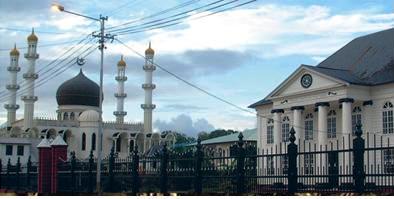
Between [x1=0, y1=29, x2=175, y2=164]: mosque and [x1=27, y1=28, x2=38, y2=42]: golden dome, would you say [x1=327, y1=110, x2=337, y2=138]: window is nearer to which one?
[x1=0, y1=29, x2=175, y2=164]: mosque

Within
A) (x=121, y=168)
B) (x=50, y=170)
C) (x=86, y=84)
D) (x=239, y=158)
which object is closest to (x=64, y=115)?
(x=86, y=84)

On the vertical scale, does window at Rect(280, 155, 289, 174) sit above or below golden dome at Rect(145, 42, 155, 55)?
below

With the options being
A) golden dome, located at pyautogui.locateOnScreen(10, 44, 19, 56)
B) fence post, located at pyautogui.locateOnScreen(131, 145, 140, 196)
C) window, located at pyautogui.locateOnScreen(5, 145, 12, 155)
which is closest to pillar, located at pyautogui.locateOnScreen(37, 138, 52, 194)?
fence post, located at pyautogui.locateOnScreen(131, 145, 140, 196)

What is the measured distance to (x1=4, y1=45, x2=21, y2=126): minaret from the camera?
63.0 metres

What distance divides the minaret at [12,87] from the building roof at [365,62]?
3450cm

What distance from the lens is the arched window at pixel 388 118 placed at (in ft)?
95.8

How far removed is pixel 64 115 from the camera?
62.6 m

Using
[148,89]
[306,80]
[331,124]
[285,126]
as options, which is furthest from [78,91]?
[331,124]

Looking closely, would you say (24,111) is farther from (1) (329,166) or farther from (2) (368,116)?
(1) (329,166)

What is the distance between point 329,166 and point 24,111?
52155 millimetres

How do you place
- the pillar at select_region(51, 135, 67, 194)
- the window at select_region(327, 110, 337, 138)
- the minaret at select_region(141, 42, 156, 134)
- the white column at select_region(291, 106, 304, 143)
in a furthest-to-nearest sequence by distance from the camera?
the minaret at select_region(141, 42, 156, 134)
the white column at select_region(291, 106, 304, 143)
the window at select_region(327, 110, 337, 138)
the pillar at select_region(51, 135, 67, 194)

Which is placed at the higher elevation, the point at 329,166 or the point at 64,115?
the point at 64,115

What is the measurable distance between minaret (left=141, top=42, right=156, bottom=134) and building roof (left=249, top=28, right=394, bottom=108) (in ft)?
92.0

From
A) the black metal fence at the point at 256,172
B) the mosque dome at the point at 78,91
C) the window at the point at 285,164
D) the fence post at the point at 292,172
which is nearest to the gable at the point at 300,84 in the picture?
the black metal fence at the point at 256,172
